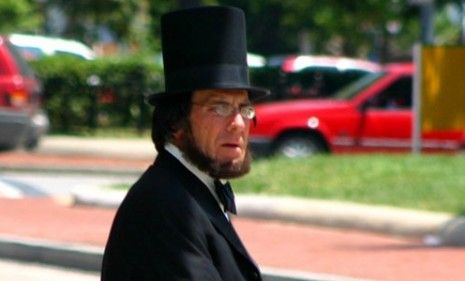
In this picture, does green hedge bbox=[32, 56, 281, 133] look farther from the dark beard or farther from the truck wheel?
the dark beard

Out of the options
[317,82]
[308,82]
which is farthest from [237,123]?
[308,82]

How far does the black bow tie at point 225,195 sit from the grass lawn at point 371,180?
31.7 ft

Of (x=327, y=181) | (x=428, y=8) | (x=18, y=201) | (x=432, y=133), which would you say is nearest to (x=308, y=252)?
(x=327, y=181)

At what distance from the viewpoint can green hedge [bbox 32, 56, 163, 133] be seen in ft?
92.9

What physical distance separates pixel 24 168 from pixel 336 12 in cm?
1205

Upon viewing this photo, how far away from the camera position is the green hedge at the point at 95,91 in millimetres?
28312

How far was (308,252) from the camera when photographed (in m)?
12.2

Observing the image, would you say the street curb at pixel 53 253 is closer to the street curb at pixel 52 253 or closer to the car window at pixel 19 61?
the street curb at pixel 52 253

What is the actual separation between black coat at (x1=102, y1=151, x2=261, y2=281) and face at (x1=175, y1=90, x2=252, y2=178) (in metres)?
0.06

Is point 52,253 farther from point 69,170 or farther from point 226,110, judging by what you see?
point 69,170

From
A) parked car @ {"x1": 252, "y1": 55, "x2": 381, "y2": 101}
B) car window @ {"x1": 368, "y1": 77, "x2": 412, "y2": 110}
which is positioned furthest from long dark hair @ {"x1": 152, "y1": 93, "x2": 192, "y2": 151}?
parked car @ {"x1": 252, "y1": 55, "x2": 381, "y2": 101}

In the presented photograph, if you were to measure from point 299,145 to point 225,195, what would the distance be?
17.9 meters

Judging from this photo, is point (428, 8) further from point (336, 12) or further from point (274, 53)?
point (274, 53)

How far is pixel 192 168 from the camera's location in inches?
140
